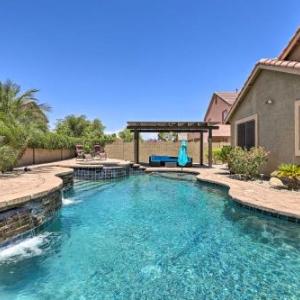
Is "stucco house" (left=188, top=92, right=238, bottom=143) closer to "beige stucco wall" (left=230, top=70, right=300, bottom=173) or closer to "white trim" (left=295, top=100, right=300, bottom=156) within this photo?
"beige stucco wall" (left=230, top=70, right=300, bottom=173)

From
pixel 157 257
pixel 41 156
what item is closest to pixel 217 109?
pixel 41 156

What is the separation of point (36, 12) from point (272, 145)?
48.4ft

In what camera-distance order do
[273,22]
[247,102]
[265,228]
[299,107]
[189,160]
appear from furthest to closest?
1. [189,160]
2. [273,22]
3. [247,102]
4. [299,107]
5. [265,228]

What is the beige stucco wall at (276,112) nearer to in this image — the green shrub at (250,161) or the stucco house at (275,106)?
the stucco house at (275,106)

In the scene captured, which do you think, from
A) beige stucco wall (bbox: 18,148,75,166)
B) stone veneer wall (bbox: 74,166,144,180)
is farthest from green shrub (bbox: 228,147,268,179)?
beige stucco wall (bbox: 18,148,75,166)

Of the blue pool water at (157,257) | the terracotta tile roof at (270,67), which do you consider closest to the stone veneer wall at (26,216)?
the blue pool water at (157,257)

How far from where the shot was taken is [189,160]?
25.0m

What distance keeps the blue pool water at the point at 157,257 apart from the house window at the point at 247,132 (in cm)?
778

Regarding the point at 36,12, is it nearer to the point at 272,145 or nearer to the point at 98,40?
the point at 98,40

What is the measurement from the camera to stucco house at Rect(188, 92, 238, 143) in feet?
120

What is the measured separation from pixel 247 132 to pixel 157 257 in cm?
1323

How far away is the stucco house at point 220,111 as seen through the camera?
36.7 meters

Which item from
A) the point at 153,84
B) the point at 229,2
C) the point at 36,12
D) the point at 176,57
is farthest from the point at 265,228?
the point at 153,84

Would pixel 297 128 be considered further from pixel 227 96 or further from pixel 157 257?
pixel 227 96
